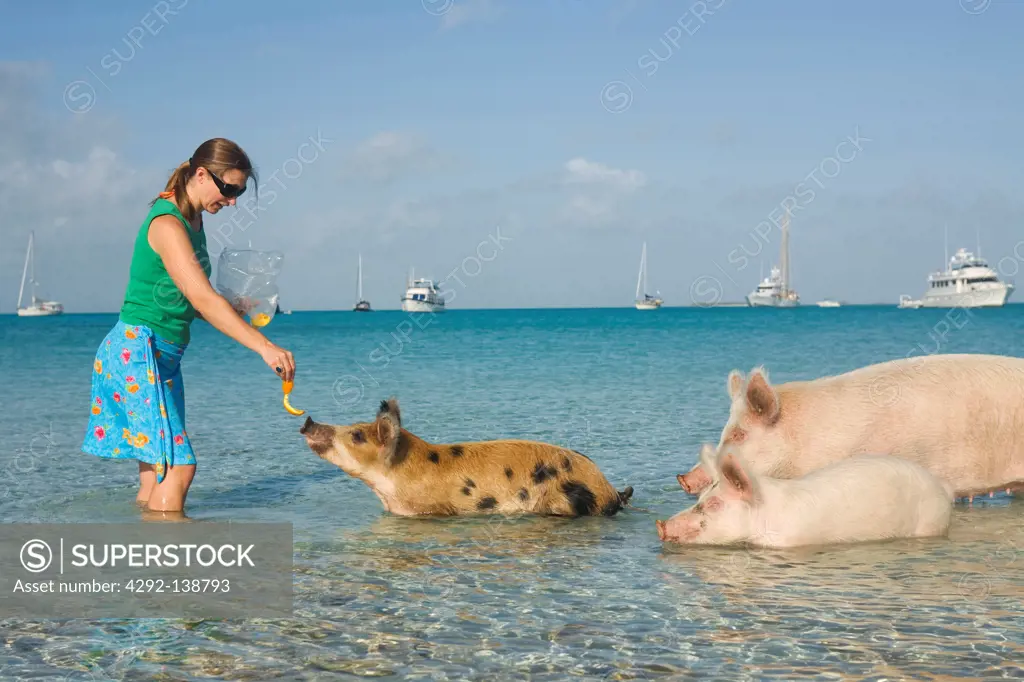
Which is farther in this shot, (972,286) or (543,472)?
(972,286)

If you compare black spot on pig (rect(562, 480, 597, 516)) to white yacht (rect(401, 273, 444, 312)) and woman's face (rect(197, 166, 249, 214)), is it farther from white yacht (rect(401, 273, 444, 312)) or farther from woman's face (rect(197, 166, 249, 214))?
white yacht (rect(401, 273, 444, 312))

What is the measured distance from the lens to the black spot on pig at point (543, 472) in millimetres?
8232

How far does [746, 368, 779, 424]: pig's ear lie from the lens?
25.4ft

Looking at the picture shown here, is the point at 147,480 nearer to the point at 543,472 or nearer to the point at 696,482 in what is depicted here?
the point at 543,472

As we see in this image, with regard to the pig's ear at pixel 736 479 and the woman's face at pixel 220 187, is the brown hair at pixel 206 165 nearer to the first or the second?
the woman's face at pixel 220 187

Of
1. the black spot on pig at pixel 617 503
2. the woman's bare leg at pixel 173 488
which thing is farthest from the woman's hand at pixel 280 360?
the black spot on pig at pixel 617 503

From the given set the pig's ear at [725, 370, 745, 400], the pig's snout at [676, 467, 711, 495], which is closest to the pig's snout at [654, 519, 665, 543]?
the pig's snout at [676, 467, 711, 495]

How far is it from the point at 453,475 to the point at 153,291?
2.71 metres

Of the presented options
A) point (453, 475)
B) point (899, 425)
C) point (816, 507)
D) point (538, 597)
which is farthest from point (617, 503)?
point (538, 597)

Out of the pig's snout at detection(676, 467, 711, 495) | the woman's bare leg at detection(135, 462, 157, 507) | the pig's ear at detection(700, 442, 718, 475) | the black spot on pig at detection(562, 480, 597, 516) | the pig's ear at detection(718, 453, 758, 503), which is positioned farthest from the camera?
the black spot on pig at detection(562, 480, 597, 516)

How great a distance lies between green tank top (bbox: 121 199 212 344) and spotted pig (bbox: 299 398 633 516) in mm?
1700

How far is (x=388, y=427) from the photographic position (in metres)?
8.10

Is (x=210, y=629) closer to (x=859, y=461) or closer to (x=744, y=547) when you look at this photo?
(x=744, y=547)

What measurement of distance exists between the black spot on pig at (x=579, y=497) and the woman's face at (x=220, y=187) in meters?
3.29
